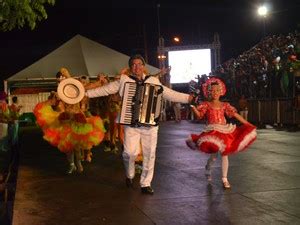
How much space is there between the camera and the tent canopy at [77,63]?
864 inches

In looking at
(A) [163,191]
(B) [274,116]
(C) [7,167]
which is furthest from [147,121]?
(B) [274,116]

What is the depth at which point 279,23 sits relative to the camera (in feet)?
118

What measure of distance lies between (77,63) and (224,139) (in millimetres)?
14689

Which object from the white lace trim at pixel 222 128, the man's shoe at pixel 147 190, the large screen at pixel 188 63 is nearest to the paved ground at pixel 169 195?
the man's shoe at pixel 147 190

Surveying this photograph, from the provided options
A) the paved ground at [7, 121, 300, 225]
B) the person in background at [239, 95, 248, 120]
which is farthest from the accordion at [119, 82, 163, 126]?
the person in background at [239, 95, 248, 120]

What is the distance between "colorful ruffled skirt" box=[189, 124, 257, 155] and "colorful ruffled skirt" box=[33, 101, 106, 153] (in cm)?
252

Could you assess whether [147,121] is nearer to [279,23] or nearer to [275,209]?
[275,209]

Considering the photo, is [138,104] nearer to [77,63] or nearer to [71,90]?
[71,90]

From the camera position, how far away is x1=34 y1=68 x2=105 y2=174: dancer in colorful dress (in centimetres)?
1016

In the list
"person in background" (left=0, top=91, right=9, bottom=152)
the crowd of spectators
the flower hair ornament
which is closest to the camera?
the flower hair ornament

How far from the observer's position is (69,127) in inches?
404

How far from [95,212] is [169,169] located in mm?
3971

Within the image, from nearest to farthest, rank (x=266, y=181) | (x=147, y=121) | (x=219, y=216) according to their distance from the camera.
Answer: (x=219, y=216), (x=147, y=121), (x=266, y=181)

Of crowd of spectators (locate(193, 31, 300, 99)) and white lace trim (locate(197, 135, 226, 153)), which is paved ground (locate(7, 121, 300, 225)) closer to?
white lace trim (locate(197, 135, 226, 153))
